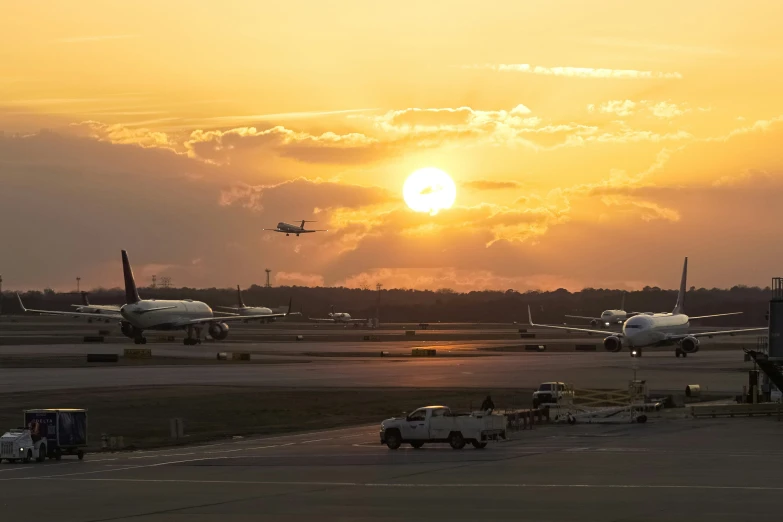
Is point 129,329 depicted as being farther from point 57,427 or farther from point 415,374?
point 57,427

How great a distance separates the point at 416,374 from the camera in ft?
391

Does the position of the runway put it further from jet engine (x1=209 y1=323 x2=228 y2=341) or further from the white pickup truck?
jet engine (x1=209 y1=323 x2=228 y2=341)

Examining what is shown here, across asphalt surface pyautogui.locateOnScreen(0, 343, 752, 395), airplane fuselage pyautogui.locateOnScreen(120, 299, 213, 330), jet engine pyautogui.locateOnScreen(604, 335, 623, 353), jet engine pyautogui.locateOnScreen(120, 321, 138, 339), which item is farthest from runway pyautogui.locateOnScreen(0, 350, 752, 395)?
jet engine pyautogui.locateOnScreen(120, 321, 138, 339)

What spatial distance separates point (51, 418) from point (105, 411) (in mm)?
22044

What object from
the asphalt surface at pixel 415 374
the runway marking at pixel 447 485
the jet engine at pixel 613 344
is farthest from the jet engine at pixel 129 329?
the runway marking at pixel 447 485

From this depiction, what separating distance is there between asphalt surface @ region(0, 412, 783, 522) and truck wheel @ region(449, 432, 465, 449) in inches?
30.8

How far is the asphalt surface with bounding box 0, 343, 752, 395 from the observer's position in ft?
339

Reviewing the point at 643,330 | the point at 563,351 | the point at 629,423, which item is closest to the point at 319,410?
the point at 629,423

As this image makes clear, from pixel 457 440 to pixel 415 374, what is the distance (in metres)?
59.7

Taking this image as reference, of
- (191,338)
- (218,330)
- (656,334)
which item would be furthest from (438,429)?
(218,330)

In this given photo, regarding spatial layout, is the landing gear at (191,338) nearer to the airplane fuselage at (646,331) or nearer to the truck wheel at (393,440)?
the airplane fuselage at (646,331)

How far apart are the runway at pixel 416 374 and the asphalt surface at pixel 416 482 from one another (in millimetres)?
38835

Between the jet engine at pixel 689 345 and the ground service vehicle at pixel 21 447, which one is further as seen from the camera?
the jet engine at pixel 689 345

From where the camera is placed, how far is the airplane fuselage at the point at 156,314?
573 ft
